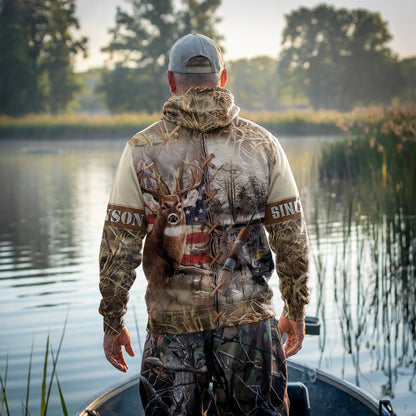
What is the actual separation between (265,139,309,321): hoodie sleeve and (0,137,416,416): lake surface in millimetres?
1269

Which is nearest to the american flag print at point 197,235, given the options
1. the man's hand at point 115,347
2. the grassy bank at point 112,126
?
the man's hand at point 115,347

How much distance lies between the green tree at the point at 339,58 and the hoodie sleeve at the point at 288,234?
184 feet

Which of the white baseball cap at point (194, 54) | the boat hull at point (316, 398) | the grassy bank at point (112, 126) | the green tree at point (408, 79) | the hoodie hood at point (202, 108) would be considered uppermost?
the green tree at point (408, 79)

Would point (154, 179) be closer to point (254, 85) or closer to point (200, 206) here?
point (200, 206)

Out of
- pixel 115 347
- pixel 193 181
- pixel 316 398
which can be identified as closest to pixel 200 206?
pixel 193 181

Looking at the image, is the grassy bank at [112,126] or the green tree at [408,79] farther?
the green tree at [408,79]

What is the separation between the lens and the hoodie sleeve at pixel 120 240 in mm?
1998

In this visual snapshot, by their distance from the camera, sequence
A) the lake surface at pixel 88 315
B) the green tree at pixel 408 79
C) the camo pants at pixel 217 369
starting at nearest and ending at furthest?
the camo pants at pixel 217 369 → the lake surface at pixel 88 315 → the green tree at pixel 408 79

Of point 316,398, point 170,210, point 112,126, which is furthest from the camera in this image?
point 112,126

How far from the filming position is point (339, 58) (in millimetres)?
57938

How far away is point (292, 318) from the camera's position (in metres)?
2.15

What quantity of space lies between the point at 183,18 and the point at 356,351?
4676 cm

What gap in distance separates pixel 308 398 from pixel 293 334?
100 centimetres

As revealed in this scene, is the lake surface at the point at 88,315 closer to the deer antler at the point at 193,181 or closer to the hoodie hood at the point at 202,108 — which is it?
the deer antler at the point at 193,181
